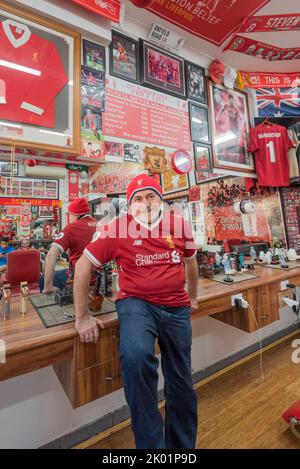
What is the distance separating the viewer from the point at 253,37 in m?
2.25

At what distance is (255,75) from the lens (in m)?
2.77

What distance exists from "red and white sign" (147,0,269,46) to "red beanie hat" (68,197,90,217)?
1648mm

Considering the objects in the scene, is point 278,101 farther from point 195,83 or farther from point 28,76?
point 28,76

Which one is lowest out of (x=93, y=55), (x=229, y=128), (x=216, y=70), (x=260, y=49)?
(x=229, y=128)

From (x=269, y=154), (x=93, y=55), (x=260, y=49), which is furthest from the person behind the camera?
(x=269, y=154)

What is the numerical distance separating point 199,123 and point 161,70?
2.02 feet

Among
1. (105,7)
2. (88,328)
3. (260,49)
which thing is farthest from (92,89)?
(260,49)

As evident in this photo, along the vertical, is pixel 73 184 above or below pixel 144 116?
below

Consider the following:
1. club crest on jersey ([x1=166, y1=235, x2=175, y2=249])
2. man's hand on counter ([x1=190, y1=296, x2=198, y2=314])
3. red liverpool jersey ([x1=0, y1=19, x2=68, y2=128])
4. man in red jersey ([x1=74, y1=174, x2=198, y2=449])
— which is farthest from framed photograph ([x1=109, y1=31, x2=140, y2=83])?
man's hand on counter ([x1=190, y1=296, x2=198, y2=314])

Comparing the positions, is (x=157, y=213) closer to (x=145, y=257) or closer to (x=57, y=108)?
(x=145, y=257)

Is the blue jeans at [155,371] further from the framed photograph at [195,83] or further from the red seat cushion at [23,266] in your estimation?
the framed photograph at [195,83]

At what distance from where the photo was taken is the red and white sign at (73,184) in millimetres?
1621

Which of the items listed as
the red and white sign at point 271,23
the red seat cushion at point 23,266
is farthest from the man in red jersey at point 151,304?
the red and white sign at point 271,23

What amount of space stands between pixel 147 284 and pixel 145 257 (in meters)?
0.13
